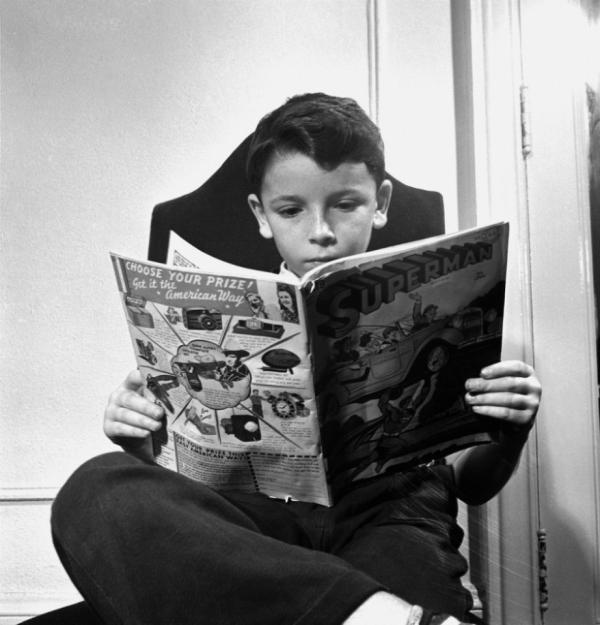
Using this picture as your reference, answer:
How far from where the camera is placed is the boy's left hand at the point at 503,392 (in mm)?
744

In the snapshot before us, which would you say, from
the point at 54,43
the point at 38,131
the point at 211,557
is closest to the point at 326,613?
the point at 211,557

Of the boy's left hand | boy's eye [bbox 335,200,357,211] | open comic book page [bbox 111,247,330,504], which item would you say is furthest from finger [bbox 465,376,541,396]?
boy's eye [bbox 335,200,357,211]

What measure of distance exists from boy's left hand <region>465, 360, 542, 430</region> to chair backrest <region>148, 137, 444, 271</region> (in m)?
0.43

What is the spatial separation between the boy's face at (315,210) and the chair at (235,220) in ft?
0.52

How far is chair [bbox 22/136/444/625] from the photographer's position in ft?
3.72

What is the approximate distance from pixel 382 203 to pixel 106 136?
517 mm

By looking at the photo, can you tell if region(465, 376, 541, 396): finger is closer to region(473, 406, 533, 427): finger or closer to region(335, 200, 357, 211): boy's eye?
region(473, 406, 533, 427): finger

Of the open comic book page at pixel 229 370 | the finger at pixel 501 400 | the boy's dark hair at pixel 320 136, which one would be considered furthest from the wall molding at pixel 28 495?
the finger at pixel 501 400

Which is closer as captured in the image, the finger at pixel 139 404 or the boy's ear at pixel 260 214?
the finger at pixel 139 404

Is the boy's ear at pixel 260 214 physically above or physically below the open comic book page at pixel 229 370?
above

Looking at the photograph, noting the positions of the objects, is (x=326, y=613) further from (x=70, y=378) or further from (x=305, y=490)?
(x=70, y=378)

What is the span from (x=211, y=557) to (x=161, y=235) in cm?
72

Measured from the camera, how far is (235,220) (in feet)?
3.73

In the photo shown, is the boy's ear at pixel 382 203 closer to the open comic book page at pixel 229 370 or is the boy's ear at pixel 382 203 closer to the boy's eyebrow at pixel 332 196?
the boy's eyebrow at pixel 332 196
